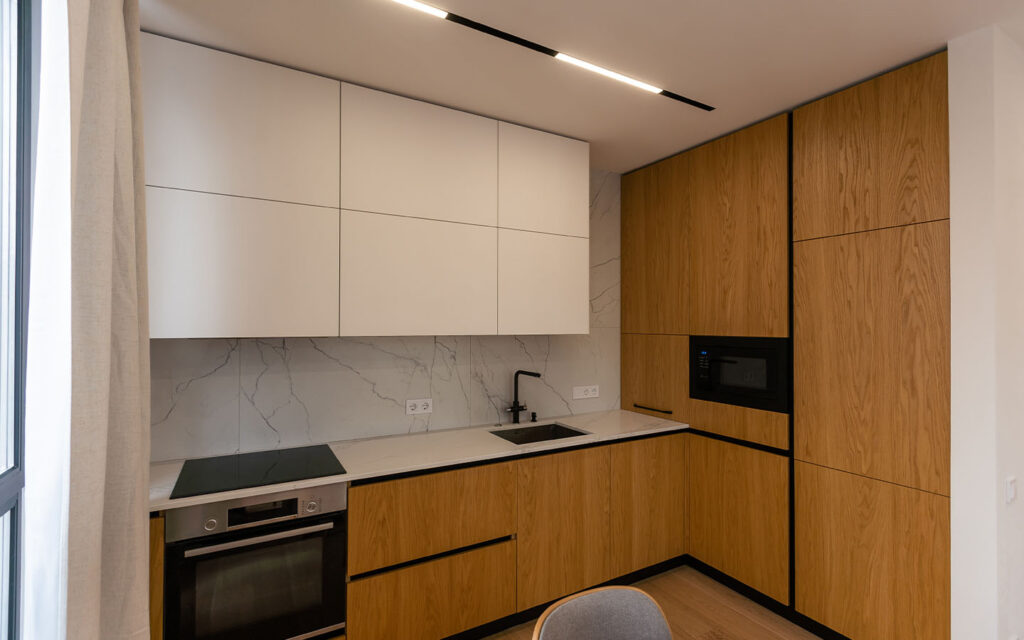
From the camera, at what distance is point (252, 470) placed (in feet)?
6.79

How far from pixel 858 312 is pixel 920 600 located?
1200mm

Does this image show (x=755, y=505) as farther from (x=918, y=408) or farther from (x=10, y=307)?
(x=10, y=307)

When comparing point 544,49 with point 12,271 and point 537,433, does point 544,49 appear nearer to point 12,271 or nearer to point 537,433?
point 12,271

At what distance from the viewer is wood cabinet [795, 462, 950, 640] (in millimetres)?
1983

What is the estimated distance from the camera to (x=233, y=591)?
186 centimetres

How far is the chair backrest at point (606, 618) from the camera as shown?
1.27 m

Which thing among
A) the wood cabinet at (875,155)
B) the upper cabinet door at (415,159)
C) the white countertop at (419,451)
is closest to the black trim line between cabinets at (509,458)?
the white countertop at (419,451)

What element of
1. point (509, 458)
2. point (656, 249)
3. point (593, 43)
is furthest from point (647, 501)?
point (593, 43)

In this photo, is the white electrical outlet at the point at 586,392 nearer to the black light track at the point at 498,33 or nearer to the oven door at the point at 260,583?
the oven door at the point at 260,583

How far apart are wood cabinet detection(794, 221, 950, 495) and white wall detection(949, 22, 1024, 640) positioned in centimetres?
7

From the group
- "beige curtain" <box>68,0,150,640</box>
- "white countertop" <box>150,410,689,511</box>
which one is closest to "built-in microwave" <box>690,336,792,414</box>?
"white countertop" <box>150,410,689,511</box>

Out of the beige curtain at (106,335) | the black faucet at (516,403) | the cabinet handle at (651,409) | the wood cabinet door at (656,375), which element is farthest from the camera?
the cabinet handle at (651,409)

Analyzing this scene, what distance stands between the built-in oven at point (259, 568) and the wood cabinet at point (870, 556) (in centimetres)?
220

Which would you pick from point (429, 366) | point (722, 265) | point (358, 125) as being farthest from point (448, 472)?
point (722, 265)
